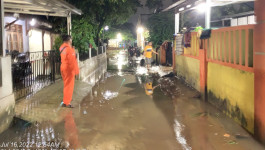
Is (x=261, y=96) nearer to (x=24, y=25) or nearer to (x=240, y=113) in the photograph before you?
(x=240, y=113)

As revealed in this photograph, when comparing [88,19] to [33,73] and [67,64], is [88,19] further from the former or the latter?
[67,64]

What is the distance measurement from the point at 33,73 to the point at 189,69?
19.7 feet

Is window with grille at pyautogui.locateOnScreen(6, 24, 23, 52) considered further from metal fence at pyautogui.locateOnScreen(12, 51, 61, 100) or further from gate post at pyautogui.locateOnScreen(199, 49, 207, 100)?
gate post at pyautogui.locateOnScreen(199, 49, 207, 100)

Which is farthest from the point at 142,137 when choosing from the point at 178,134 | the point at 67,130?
the point at 67,130

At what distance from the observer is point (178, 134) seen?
5375 mm

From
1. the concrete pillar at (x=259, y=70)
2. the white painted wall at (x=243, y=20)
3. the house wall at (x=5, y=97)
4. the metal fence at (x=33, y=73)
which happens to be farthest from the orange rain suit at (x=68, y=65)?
the white painted wall at (x=243, y=20)

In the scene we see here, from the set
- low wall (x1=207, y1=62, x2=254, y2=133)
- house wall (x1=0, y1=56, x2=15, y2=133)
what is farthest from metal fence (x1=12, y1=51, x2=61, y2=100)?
low wall (x1=207, y1=62, x2=254, y2=133)

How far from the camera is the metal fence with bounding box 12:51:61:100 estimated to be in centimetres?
779

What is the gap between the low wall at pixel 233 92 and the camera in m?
5.35

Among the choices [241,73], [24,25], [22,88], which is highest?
[24,25]

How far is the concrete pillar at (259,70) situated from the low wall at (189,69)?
4731 millimetres

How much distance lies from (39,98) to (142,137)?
4338 mm

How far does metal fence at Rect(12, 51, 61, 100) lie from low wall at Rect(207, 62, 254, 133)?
5479mm

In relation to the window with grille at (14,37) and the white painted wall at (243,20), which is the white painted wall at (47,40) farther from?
the white painted wall at (243,20)
